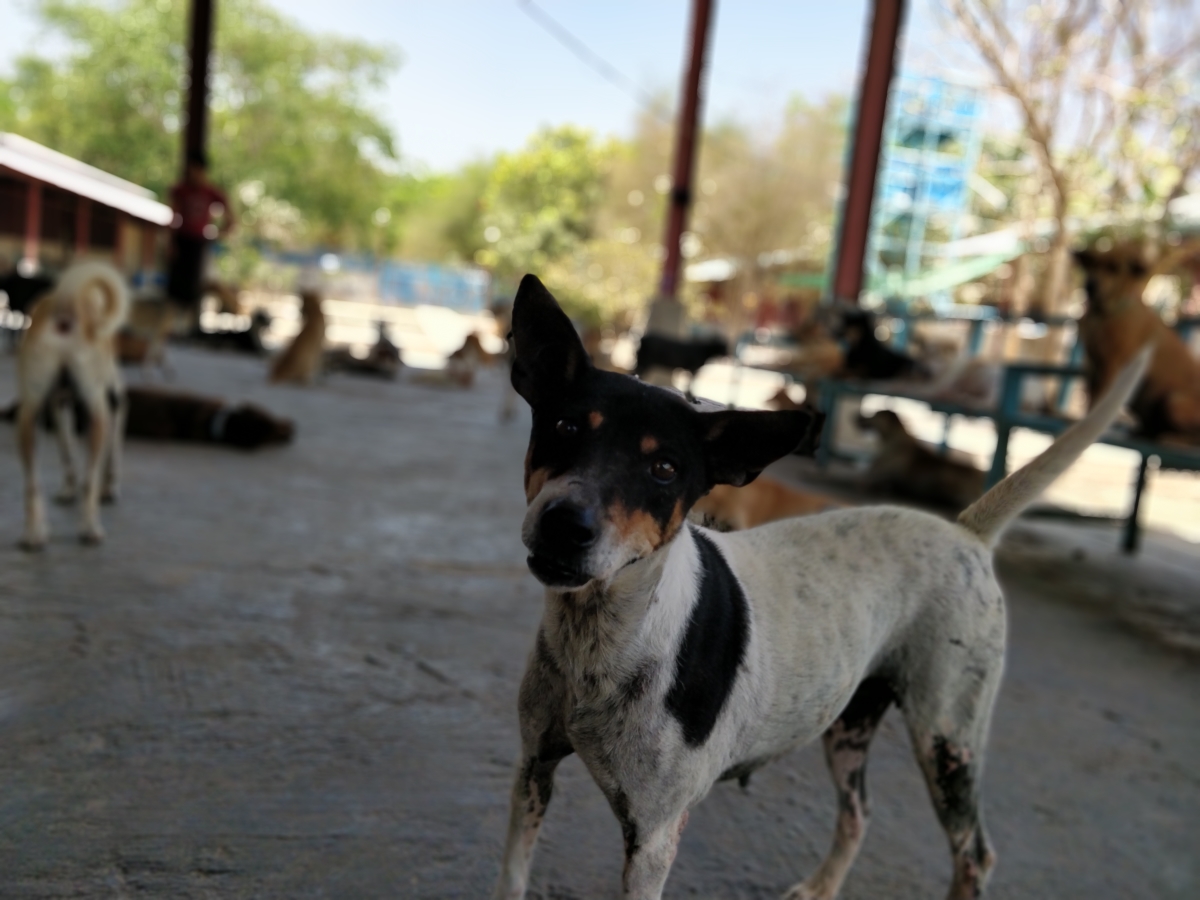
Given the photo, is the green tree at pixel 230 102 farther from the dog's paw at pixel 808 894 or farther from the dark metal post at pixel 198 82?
the dog's paw at pixel 808 894

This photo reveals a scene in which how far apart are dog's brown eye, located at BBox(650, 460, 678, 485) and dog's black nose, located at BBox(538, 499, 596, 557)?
160 millimetres

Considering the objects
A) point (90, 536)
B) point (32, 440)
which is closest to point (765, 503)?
point (90, 536)

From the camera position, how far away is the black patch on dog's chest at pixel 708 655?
165cm

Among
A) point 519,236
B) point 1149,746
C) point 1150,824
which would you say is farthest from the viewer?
point 519,236

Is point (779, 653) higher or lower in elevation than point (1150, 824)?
higher

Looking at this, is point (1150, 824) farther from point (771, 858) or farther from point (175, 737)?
point (175, 737)

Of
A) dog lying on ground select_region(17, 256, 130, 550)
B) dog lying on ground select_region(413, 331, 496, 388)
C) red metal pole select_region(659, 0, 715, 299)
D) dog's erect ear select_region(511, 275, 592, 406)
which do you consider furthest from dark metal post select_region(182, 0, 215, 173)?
dog's erect ear select_region(511, 275, 592, 406)

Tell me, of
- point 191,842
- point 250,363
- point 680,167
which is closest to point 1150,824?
point 191,842

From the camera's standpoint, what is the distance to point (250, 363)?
1404cm

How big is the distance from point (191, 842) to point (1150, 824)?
2.71 metres

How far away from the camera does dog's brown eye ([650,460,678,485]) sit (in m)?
1.54

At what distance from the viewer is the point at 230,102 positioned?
1186 inches

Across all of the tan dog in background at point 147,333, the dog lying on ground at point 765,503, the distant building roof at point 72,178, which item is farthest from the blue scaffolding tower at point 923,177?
the dog lying on ground at point 765,503

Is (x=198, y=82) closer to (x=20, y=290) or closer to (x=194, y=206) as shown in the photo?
(x=194, y=206)
